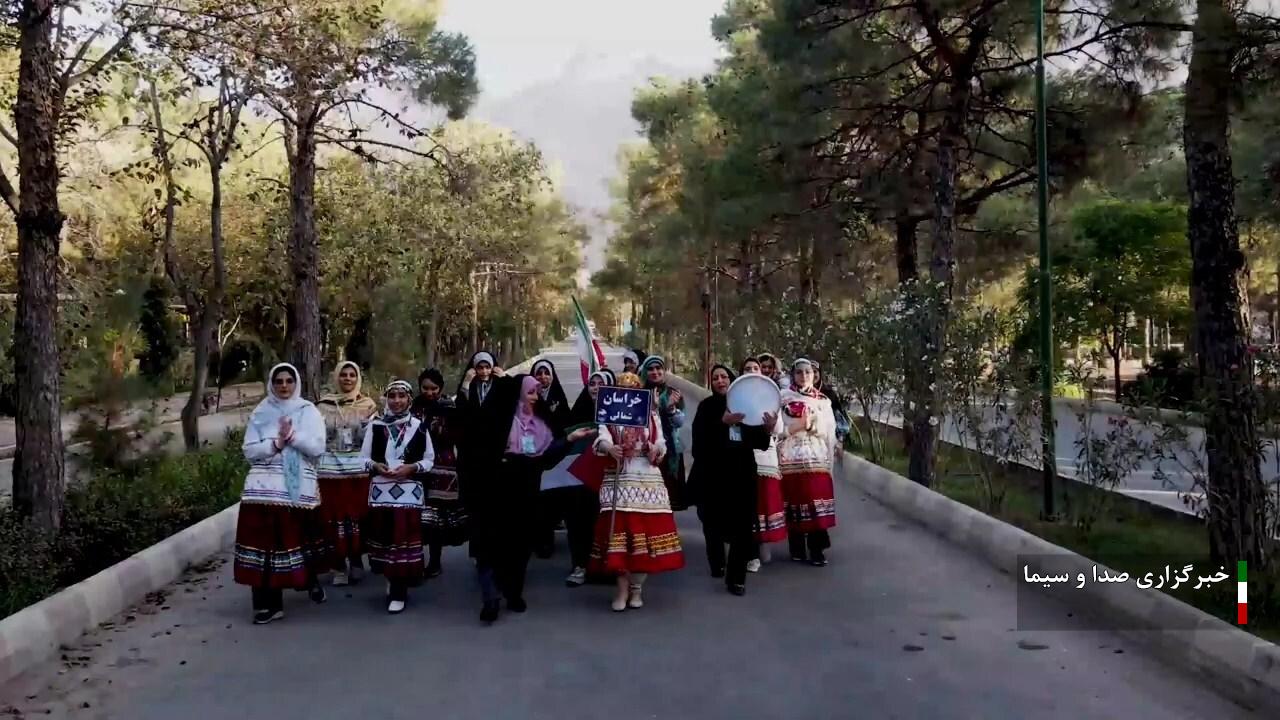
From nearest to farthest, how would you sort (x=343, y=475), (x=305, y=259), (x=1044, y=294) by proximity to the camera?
(x=343, y=475) → (x=1044, y=294) → (x=305, y=259)

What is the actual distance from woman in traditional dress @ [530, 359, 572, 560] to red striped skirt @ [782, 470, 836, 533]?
1831mm

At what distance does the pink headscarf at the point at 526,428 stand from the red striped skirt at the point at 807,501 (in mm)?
2433

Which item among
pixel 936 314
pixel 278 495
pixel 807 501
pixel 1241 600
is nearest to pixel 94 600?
pixel 278 495

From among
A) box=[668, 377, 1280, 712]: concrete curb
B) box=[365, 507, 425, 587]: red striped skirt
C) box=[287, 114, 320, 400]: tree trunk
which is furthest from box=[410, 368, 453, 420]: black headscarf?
box=[287, 114, 320, 400]: tree trunk

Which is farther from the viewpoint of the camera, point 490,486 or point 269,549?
point 490,486

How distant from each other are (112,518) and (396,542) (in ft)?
10.3

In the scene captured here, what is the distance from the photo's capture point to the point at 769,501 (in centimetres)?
931

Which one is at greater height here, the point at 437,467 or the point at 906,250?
the point at 906,250

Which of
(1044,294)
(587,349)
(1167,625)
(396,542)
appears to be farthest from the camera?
(1044,294)

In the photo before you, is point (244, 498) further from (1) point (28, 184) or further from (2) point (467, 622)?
(1) point (28, 184)

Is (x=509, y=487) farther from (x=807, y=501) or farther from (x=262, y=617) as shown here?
(x=807, y=501)

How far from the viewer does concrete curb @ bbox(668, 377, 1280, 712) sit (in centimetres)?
570

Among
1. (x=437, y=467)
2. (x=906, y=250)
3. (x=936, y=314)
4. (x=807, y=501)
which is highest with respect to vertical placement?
(x=906, y=250)

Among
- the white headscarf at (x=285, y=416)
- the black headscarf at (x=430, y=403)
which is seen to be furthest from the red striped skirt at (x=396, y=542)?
the black headscarf at (x=430, y=403)
